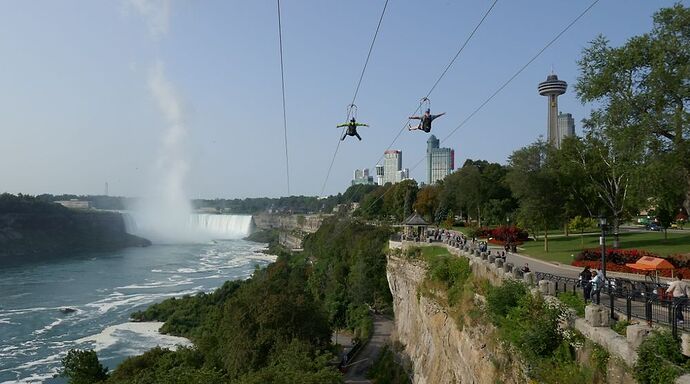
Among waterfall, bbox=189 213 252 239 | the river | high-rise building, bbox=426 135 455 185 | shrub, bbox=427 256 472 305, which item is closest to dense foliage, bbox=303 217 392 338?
the river

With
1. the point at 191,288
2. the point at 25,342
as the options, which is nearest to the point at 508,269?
the point at 25,342

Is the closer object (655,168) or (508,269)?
(508,269)

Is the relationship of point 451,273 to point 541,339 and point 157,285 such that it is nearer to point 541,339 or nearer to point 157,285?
point 541,339

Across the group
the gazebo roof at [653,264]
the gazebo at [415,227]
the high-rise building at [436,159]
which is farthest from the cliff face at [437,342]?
the high-rise building at [436,159]

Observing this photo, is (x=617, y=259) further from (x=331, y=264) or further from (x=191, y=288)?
(x=191, y=288)

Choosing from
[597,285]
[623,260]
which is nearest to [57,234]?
[623,260]

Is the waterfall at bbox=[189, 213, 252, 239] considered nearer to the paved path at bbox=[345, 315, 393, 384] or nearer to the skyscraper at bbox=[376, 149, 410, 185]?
the skyscraper at bbox=[376, 149, 410, 185]

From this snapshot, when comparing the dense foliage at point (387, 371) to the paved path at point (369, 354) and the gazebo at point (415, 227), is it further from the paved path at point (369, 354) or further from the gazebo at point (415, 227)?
the gazebo at point (415, 227)
